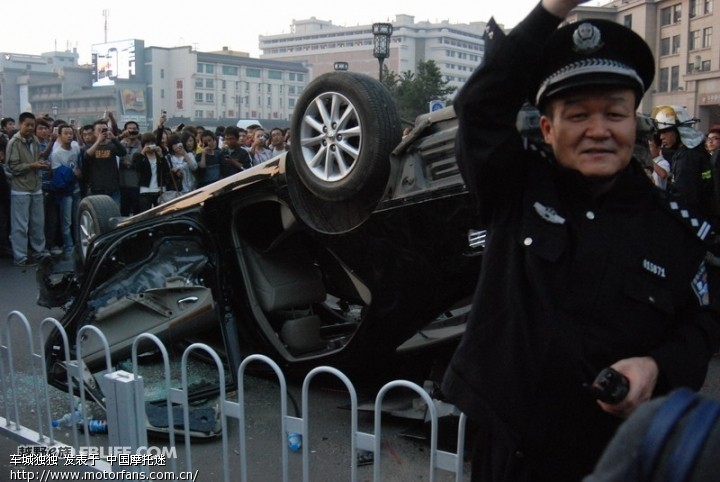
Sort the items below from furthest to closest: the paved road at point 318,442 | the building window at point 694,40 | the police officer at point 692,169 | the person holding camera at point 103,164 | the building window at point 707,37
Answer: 1. the building window at point 694,40
2. the building window at point 707,37
3. the person holding camera at point 103,164
4. the police officer at point 692,169
5. the paved road at point 318,442

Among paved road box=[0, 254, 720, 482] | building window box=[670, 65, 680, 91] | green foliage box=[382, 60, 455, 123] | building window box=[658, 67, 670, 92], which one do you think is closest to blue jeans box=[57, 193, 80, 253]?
paved road box=[0, 254, 720, 482]

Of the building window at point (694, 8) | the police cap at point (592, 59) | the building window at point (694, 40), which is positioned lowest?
the police cap at point (592, 59)

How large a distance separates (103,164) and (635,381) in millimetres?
10855

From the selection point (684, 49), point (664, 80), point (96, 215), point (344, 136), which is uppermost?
point (684, 49)

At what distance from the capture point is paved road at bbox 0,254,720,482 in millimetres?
4297

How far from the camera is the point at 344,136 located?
4.21 m

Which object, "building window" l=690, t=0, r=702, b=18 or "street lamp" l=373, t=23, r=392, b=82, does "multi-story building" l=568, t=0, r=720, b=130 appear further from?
"street lamp" l=373, t=23, r=392, b=82

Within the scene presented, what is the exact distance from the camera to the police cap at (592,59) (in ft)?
6.03

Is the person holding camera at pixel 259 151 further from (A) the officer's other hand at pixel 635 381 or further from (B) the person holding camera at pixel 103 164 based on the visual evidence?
(A) the officer's other hand at pixel 635 381

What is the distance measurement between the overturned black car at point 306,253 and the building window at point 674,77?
64.7m

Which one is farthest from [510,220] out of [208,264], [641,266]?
[208,264]

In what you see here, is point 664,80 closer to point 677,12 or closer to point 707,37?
point 677,12

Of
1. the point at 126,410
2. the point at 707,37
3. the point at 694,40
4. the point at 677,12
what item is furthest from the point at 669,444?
the point at 677,12

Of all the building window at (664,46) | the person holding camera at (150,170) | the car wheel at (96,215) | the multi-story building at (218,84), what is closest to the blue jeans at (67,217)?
the person holding camera at (150,170)
